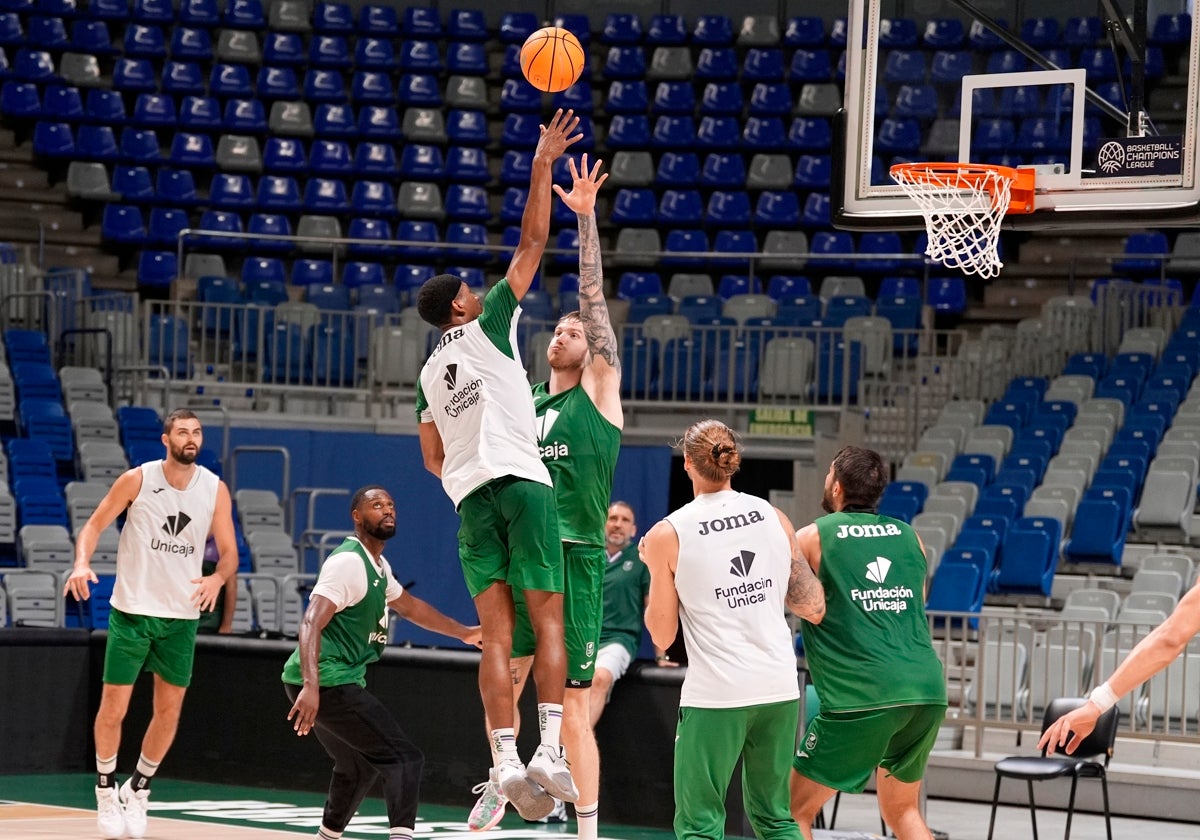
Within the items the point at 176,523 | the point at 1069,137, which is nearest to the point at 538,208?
the point at 176,523

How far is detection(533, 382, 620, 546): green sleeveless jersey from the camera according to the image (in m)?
7.43

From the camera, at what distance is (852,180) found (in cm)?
1023

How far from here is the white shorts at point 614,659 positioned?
33.4ft

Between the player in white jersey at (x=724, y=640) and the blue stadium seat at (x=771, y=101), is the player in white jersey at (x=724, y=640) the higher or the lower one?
the lower one

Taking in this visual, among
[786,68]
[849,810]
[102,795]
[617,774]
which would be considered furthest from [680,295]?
[102,795]

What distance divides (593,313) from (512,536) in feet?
3.34

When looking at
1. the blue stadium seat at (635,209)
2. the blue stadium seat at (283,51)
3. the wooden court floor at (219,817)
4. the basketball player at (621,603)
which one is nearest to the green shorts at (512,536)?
the wooden court floor at (219,817)

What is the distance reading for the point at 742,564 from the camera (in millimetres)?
6359

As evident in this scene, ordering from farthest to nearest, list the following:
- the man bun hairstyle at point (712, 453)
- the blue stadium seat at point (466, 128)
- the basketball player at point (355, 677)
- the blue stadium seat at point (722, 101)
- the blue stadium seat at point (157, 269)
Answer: the blue stadium seat at point (722, 101) < the blue stadium seat at point (466, 128) < the blue stadium seat at point (157, 269) < the basketball player at point (355, 677) < the man bun hairstyle at point (712, 453)

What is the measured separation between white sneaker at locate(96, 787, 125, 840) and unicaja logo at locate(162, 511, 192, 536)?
1.43 meters

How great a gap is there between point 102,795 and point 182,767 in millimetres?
3039

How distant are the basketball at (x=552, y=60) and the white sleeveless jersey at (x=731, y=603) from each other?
239cm

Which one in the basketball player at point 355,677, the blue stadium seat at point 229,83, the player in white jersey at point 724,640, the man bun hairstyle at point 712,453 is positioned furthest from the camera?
the blue stadium seat at point 229,83

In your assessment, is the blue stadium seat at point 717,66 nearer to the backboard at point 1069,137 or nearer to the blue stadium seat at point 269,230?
the blue stadium seat at point 269,230
